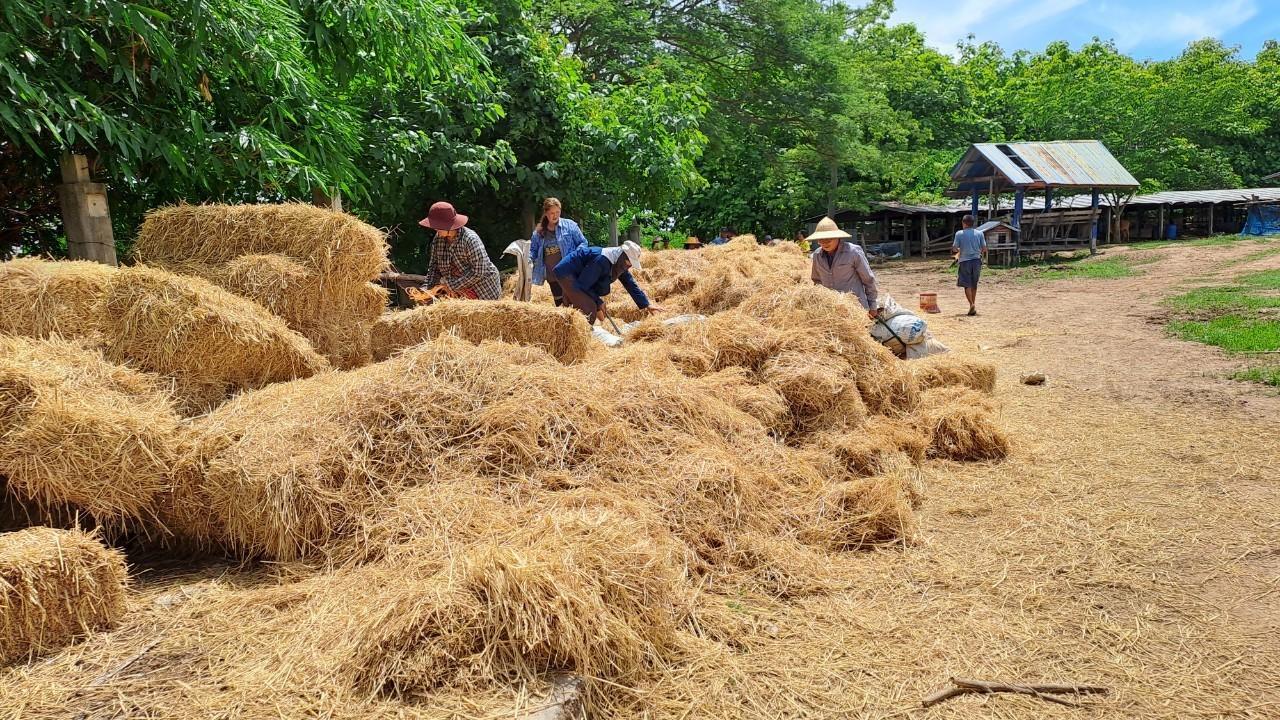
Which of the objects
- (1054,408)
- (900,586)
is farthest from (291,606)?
(1054,408)

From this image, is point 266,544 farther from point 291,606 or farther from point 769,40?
point 769,40

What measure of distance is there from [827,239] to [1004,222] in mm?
22317

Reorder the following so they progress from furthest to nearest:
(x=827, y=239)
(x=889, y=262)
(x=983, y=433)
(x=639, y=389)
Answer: (x=889, y=262), (x=827, y=239), (x=983, y=433), (x=639, y=389)

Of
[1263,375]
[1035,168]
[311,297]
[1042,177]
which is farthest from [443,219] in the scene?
[1035,168]

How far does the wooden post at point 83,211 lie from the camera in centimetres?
580

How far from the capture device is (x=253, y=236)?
5375 mm

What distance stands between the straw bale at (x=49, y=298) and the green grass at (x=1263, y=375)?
29.9 feet

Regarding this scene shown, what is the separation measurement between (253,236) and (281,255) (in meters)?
0.25

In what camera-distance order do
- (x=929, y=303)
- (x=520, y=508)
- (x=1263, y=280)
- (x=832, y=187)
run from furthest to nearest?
1. (x=832, y=187)
2. (x=1263, y=280)
3. (x=929, y=303)
4. (x=520, y=508)

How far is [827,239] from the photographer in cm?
741

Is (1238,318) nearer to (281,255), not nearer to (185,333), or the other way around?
(281,255)

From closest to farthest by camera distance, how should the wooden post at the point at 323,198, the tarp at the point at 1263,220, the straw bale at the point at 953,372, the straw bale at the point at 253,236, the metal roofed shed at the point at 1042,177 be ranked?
1. the straw bale at the point at 253,236
2. the straw bale at the point at 953,372
3. the wooden post at the point at 323,198
4. the metal roofed shed at the point at 1042,177
5. the tarp at the point at 1263,220

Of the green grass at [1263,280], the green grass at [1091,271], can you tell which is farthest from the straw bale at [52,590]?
the green grass at [1091,271]

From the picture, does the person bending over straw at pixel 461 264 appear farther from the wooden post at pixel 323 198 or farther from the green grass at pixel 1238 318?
the green grass at pixel 1238 318
